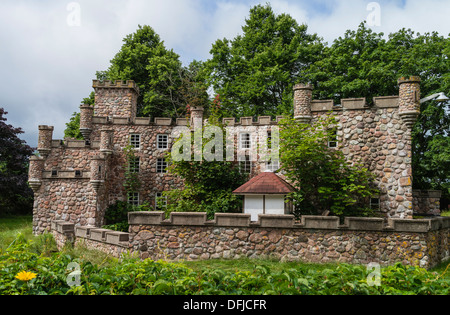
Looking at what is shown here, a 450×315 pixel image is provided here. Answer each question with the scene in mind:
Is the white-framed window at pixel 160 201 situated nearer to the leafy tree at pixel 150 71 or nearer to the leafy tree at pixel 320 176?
the leafy tree at pixel 320 176

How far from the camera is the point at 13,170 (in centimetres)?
2644

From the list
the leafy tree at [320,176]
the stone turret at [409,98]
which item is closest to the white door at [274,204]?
the leafy tree at [320,176]

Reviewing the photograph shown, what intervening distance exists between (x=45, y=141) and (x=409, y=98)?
19.8 metres

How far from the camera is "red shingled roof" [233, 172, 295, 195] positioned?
15535 millimetres

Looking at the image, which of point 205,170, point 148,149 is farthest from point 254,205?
point 148,149

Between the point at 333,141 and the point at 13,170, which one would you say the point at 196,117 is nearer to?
the point at 333,141

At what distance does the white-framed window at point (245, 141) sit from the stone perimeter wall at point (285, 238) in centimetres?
1041

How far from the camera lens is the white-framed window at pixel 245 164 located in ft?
68.6

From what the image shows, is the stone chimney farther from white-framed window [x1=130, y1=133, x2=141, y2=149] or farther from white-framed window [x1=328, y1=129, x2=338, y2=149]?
white-framed window [x1=328, y1=129, x2=338, y2=149]

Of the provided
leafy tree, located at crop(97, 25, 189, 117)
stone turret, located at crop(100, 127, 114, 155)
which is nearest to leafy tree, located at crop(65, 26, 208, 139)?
leafy tree, located at crop(97, 25, 189, 117)

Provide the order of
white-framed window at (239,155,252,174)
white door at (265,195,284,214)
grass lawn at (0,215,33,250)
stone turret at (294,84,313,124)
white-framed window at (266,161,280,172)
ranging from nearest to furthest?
white door at (265,195,284,214), stone turret at (294,84,313,124), grass lawn at (0,215,33,250), white-framed window at (266,161,280,172), white-framed window at (239,155,252,174)

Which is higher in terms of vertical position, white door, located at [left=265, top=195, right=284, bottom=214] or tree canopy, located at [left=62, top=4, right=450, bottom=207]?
tree canopy, located at [left=62, top=4, right=450, bottom=207]

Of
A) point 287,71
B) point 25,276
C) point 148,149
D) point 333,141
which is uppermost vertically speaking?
point 287,71

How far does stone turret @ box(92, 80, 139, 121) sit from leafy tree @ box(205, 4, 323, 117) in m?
7.69
